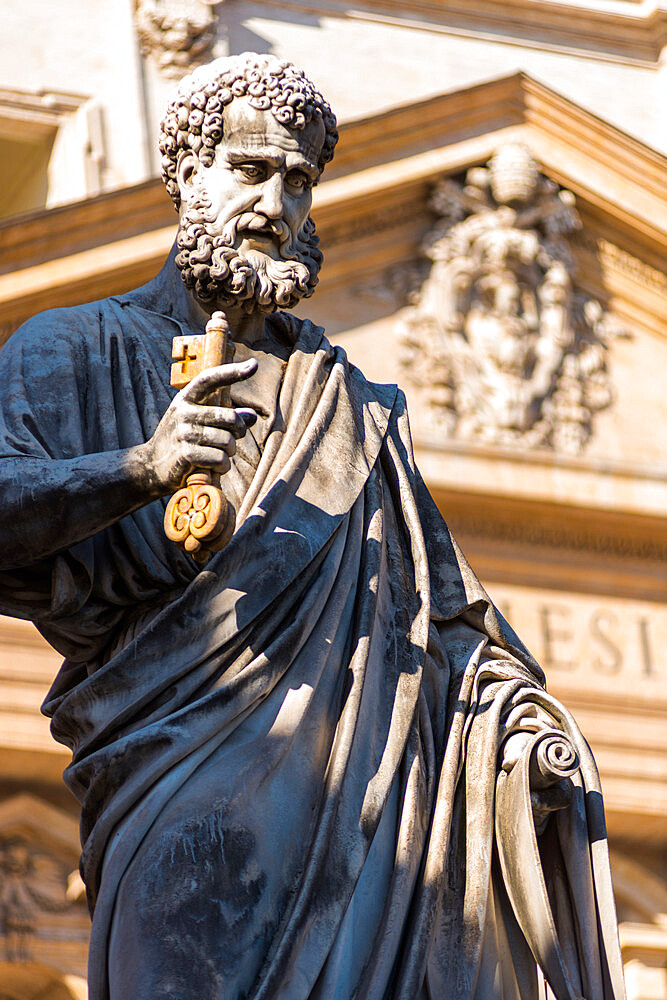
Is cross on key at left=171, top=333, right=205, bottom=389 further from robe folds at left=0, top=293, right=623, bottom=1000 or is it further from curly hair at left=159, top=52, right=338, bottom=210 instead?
curly hair at left=159, top=52, right=338, bottom=210

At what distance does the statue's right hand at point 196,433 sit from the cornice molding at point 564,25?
1422 cm

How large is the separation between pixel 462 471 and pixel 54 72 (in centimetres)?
370

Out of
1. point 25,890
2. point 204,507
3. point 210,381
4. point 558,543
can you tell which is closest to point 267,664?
point 204,507

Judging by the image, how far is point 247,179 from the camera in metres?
3.29

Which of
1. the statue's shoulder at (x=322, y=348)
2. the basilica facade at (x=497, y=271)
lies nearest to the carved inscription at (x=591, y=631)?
the basilica facade at (x=497, y=271)

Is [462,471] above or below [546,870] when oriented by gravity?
below

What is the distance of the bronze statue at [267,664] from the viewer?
2.92 metres

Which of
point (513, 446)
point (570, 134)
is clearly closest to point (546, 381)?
point (513, 446)

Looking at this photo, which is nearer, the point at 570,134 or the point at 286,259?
the point at 286,259

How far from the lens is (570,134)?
53.7 ft

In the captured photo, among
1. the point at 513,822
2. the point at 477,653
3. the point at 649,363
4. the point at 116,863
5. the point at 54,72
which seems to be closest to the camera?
the point at 116,863

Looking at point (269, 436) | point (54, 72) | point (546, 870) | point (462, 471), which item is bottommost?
point (462, 471)

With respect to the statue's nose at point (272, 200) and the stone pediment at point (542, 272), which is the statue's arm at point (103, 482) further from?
the stone pediment at point (542, 272)

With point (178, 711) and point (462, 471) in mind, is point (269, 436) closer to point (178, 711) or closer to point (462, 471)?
point (178, 711)
